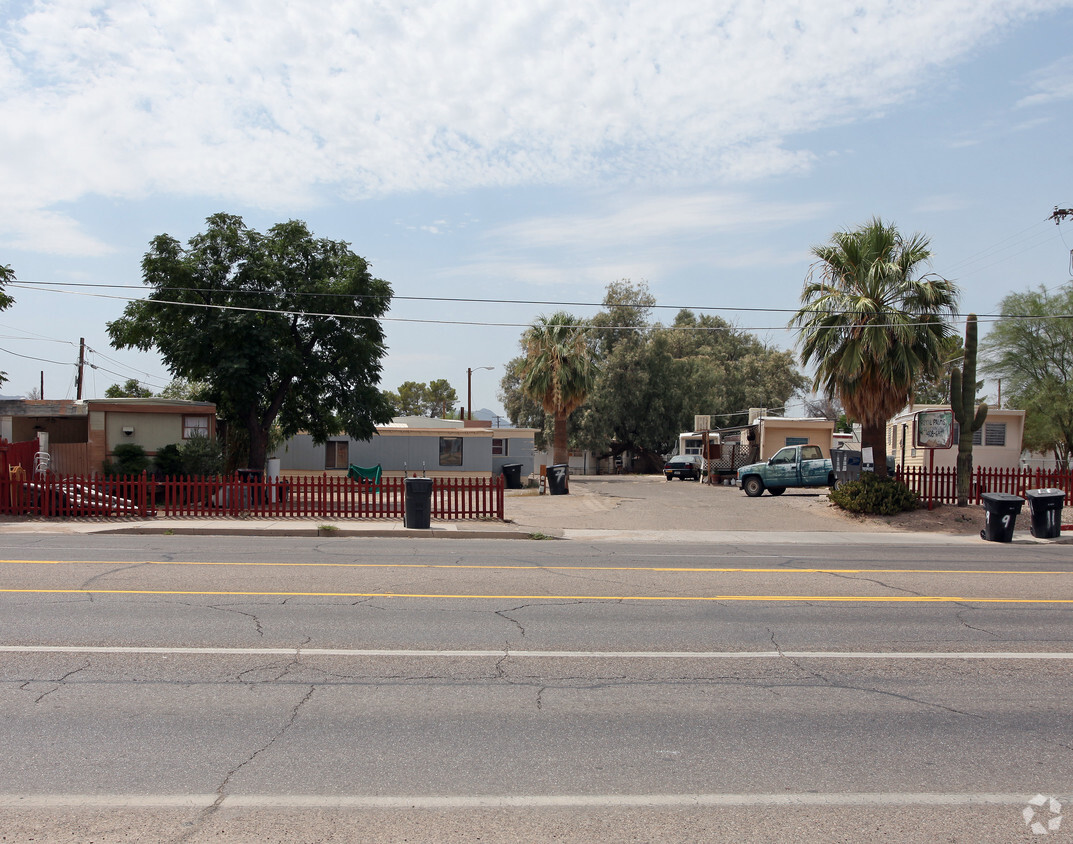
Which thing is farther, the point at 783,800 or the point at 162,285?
the point at 162,285

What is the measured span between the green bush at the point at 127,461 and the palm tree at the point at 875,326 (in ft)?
63.1

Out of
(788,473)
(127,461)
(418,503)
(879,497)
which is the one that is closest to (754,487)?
(788,473)

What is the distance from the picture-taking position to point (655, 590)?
10.9m

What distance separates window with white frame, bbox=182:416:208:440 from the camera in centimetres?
2569

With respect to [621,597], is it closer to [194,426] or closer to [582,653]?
[582,653]

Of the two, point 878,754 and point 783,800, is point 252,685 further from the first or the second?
point 878,754

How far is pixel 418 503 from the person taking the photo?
18688mm

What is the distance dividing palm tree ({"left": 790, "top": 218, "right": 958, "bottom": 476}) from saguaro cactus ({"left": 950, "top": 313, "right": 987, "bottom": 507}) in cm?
81

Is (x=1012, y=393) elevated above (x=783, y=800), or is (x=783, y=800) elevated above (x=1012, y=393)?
(x=1012, y=393)

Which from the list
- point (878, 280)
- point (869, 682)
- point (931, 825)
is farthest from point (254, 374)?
point (931, 825)

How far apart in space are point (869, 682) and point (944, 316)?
18.1 m

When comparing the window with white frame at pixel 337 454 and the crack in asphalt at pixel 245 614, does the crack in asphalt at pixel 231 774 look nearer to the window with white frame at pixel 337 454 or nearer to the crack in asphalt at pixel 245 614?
the crack in asphalt at pixel 245 614

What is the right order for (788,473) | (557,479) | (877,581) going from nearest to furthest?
(877,581) → (788,473) → (557,479)
